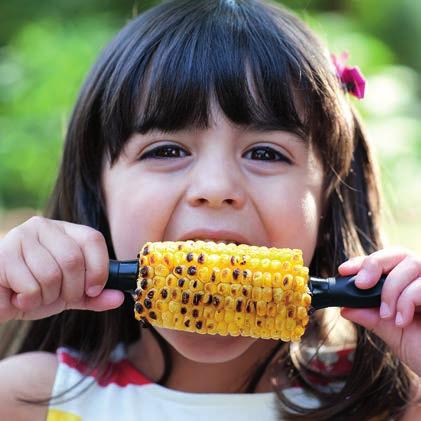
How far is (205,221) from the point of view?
1.97 meters

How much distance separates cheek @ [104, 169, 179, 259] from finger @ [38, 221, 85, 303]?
0.28 meters

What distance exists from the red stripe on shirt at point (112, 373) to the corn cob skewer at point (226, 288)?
566 millimetres

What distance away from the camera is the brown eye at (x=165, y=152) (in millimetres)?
2080

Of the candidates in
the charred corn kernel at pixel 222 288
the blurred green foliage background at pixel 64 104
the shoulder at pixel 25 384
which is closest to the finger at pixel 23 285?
the charred corn kernel at pixel 222 288

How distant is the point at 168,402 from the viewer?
2234mm

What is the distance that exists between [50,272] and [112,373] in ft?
2.33

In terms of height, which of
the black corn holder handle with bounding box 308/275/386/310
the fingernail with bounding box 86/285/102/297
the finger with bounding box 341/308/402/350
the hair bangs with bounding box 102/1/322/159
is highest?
the hair bangs with bounding box 102/1/322/159

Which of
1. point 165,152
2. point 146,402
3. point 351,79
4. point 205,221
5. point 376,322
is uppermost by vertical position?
point 351,79

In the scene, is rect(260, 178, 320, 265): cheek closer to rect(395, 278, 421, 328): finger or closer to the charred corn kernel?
the charred corn kernel

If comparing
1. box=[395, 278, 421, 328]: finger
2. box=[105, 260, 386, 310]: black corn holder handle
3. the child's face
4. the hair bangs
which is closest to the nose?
the child's face

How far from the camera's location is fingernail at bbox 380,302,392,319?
1747 millimetres

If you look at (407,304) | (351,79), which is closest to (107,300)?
(407,304)

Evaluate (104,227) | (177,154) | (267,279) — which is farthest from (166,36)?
(267,279)

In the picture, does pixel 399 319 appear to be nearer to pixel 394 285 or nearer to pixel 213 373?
pixel 394 285
